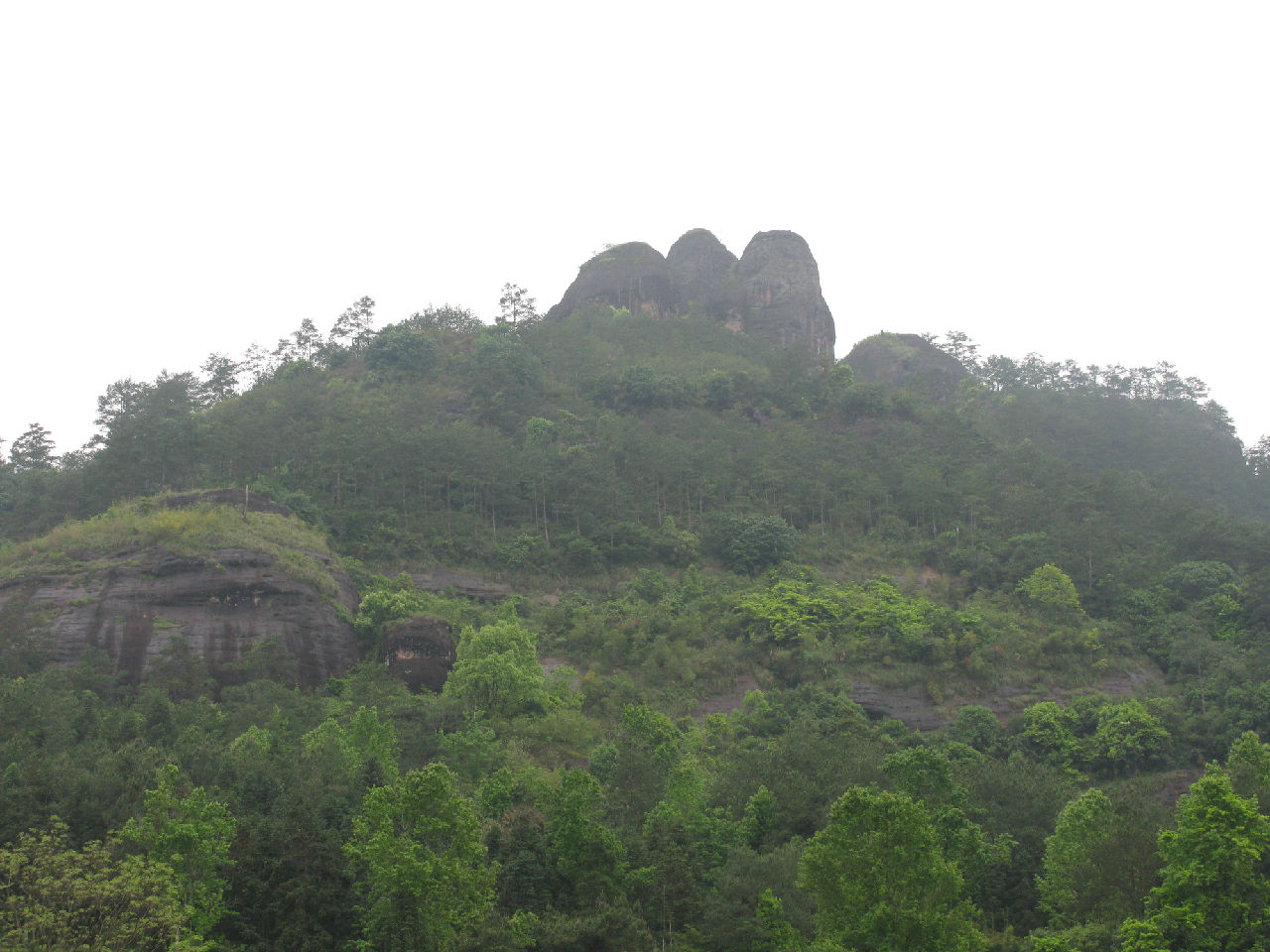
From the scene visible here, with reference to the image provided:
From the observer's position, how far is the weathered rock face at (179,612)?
37062 millimetres

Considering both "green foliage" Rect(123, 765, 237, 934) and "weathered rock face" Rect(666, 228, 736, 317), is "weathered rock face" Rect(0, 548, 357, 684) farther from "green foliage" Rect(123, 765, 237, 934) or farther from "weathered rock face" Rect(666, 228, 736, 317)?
"weathered rock face" Rect(666, 228, 736, 317)

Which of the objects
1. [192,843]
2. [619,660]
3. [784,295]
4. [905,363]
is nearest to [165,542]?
[619,660]

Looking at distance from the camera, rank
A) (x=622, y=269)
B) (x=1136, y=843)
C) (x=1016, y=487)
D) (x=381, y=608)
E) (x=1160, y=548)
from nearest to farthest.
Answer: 1. (x=1136, y=843)
2. (x=381, y=608)
3. (x=1160, y=548)
4. (x=1016, y=487)
5. (x=622, y=269)

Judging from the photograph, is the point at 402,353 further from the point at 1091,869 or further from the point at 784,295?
the point at 1091,869

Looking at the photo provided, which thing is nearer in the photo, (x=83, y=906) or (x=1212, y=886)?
(x=83, y=906)

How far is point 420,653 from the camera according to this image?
3994 cm

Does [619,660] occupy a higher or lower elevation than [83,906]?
lower

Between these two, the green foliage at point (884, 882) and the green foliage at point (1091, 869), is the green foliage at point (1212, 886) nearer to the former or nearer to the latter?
the green foliage at point (1091, 869)

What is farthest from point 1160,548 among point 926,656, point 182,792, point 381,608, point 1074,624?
point 182,792

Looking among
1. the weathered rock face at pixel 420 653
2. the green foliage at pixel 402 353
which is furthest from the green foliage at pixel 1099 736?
the green foliage at pixel 402 353

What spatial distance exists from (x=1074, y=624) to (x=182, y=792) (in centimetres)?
3996

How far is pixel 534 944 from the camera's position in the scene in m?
20.5

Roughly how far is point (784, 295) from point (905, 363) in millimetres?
13083

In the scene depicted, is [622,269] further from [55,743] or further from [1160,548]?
[55,743]
